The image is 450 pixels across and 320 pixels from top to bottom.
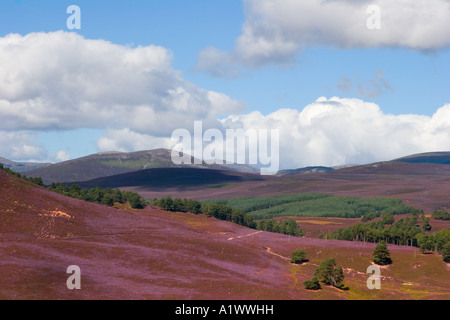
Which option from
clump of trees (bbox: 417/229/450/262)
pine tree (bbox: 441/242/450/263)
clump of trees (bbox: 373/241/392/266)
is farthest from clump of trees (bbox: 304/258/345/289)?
clump of trees (bbox: 417/229/450/262)

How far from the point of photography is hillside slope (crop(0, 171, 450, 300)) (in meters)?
79.4

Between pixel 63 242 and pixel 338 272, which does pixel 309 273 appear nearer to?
pixel 338 272

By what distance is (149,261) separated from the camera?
319 ft

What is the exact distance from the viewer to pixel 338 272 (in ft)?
328

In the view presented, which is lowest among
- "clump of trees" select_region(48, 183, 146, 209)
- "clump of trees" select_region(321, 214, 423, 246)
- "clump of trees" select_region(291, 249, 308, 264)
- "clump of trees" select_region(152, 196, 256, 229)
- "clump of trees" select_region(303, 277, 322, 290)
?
"clump of trees" select_region(303, 277, 322, 290)

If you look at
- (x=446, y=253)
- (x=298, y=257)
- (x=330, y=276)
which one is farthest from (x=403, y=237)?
(x=330, y=276)

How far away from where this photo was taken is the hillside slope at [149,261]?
261 feet

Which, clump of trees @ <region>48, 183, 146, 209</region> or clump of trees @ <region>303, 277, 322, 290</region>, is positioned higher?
clump of trees @ <region>48, 183, 146, 209</region>

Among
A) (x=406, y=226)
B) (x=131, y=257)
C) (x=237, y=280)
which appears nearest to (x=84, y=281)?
(x=131, y=257)

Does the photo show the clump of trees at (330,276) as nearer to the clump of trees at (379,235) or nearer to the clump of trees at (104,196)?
the clump of trees at (379,235)

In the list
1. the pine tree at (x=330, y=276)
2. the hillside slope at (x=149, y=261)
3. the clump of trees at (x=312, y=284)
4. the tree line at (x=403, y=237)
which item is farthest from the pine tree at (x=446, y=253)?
the clump of trees at (x=312, y=284)

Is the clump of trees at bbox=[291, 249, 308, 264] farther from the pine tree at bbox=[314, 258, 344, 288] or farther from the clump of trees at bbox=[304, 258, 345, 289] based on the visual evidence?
the pine tree at bbox=[314, 258, 344, 288]

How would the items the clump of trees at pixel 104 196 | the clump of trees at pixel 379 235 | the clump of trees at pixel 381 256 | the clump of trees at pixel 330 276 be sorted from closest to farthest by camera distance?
1. the clump of trees at pixel 330 276
2. the clump of trees at pixel 381 256
3. the clump of trees at pixel 379 235
4. the clump of trees at pixel 104 196

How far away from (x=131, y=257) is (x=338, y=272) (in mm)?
35280
